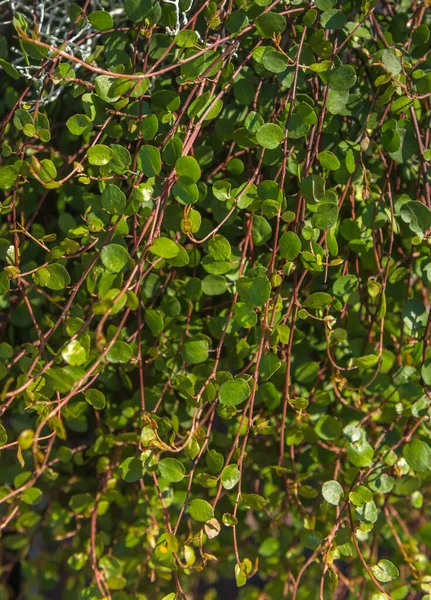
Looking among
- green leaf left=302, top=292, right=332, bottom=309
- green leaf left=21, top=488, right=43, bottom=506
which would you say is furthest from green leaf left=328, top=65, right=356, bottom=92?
green leaf left=21, top=488, right=43, bottom=506

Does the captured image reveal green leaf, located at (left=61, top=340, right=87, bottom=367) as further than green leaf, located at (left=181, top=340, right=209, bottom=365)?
No

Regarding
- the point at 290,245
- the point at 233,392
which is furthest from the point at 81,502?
the point at 290,245

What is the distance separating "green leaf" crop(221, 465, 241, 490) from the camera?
57 cm

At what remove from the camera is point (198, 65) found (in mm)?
575

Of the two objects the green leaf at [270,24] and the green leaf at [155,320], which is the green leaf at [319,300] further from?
the green leaf at [270,24]

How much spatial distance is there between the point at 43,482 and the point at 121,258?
17.6 inches

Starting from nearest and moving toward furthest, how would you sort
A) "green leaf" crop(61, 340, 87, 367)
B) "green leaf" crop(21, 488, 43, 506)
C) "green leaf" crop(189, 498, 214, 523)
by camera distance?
"green leaf" crop(61, 340, 87, 367)
"green leaf" crop(189, 498, 214, 523)
"green leaf" crop(21, 488, 43, 506)

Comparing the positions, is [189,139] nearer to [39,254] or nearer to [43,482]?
[39,254]

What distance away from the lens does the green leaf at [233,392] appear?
556 mm

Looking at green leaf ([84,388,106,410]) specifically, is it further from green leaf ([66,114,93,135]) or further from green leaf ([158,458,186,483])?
green leaf ([66,114,93,135])

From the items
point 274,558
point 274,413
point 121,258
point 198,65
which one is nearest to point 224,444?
point 274,413

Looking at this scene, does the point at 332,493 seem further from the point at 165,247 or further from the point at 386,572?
the point at 165,247

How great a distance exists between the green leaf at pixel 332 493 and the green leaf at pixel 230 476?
11cm

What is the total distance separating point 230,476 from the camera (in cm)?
57
